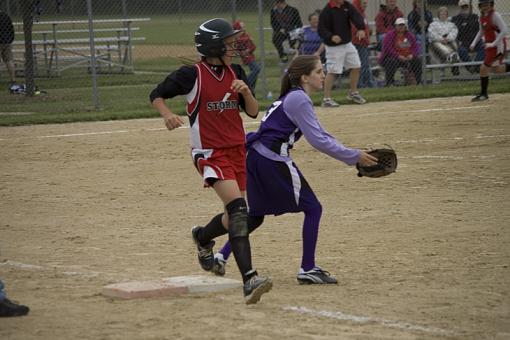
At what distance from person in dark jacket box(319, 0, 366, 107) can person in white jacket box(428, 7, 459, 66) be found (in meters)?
3.57

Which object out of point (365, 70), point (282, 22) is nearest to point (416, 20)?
point (365, 70)

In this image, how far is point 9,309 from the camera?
20.3 feet

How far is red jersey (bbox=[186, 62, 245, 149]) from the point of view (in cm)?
683

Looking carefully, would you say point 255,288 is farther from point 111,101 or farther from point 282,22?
point 282,22

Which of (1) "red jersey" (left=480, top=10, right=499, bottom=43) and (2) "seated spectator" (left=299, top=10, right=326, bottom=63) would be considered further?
(2) "seated spectator" (left=299, top=10, right=326, bottom=63)

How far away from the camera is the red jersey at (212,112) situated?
6.83 m

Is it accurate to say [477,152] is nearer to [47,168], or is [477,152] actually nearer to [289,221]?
[289,221]

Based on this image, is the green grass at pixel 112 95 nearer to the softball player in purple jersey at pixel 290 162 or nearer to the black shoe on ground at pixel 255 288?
the softball player in purple jersey at pixel 290 162

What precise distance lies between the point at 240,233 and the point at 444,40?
52.7 ft

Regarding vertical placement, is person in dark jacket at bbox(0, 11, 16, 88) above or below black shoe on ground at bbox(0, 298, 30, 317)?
below

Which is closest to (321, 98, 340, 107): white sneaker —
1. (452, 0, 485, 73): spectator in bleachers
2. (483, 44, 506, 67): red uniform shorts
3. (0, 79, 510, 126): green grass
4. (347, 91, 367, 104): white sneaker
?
(347, 91, 367, 104): white sneaker

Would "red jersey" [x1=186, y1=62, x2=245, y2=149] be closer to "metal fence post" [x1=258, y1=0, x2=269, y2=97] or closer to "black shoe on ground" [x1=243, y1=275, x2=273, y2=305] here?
"black shoe on ground" [x1=243, y1=275, x2=273, y2=305]

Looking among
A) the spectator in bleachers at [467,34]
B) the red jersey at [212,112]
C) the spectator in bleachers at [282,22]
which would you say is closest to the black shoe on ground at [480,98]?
the spectator in bleachers at [467,34]

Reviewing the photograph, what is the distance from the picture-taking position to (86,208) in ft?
34.2
